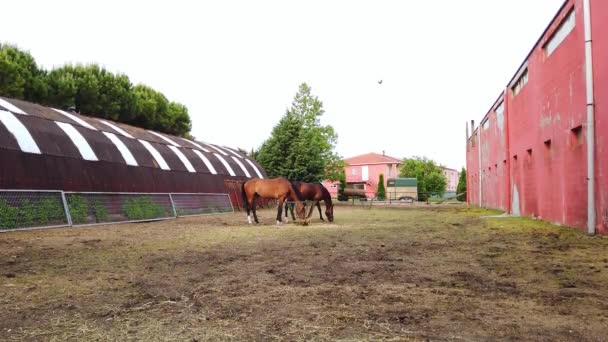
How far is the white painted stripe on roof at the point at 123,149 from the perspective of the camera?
1812 cm

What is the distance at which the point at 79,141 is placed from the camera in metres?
16.3

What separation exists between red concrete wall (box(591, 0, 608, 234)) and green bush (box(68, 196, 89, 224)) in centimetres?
1440

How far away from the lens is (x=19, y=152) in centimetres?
1310

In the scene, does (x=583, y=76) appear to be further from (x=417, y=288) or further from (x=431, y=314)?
(x=431, y=314)

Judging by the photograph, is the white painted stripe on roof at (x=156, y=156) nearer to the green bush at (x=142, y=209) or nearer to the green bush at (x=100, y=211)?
the green bush at (x=142, y=209)

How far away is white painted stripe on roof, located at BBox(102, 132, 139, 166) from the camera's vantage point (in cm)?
1812

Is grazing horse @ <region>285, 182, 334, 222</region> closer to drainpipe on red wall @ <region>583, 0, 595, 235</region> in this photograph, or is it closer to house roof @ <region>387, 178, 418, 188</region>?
drainpipe on red wall @ <region>583, 0, 595, 235</region>

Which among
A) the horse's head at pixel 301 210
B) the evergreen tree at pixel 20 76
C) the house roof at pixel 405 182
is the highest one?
the evergreen tree at pixel 20 76

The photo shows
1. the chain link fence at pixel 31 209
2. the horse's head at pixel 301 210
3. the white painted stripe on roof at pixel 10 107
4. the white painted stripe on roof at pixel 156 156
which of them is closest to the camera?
the chain link fence at pixel 31 209

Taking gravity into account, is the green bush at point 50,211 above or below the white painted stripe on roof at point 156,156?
below

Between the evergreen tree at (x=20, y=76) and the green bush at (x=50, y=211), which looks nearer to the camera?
the green bush at (x=50, y=211)

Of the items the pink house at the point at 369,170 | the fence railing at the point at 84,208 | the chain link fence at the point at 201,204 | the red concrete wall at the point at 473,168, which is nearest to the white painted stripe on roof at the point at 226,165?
the chain link fence at the point at 201,204

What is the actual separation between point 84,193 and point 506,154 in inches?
779

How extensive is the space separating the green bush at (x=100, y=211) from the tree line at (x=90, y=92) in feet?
61.9
